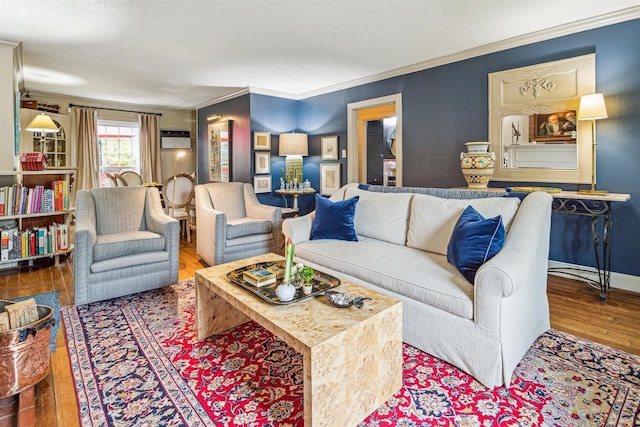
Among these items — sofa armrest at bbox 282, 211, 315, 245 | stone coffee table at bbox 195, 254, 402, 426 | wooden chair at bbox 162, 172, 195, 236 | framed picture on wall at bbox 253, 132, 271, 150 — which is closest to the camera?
stone coffee table at bbox 195, 254, 402, 426

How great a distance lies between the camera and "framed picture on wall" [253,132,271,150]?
223 inches

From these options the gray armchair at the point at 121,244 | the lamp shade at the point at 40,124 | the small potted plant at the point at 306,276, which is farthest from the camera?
the lamp shade at the point at 40,124

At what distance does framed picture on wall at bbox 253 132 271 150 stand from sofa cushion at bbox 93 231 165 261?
9.21 ft

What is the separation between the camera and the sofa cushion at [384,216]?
9.39 feet

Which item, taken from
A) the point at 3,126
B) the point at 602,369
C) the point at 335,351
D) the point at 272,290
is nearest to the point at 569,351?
the point at 602,369

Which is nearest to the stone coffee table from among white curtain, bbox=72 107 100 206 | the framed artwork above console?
the framed artwork above console

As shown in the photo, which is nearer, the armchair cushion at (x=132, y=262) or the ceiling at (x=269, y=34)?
the armchair cushion at (x=132, y=262)

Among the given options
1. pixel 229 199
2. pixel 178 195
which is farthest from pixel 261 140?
pixel 229 199

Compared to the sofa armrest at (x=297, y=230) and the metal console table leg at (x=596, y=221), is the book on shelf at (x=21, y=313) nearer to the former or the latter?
the sofa armrest at (x=297, y=230)

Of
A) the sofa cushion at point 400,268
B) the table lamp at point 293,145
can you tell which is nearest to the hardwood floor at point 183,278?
the sofa cushion at point 400,268

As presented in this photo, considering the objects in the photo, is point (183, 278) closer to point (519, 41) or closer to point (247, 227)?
point (247, 227)

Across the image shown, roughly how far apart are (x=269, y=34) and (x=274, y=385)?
308 cm

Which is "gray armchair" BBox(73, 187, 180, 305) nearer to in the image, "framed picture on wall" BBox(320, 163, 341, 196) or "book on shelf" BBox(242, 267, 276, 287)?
"book on shelf" BBox(242, 267, 276, 287)

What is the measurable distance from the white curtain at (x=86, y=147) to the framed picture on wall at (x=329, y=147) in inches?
177
